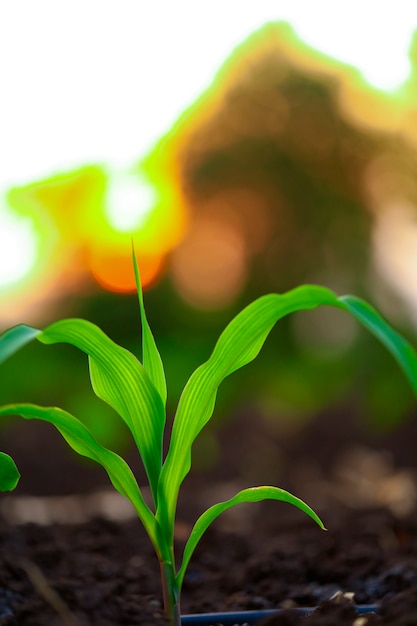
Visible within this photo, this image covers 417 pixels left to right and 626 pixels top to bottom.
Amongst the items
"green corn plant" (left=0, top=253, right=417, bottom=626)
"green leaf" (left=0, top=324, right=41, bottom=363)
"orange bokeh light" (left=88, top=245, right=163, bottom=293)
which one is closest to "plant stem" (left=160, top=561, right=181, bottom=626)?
"green corn plant" (left=0, top=253, right=417, bottom=626)

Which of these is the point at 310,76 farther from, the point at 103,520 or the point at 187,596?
the point at 187,596

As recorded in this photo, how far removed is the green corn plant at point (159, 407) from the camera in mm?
905

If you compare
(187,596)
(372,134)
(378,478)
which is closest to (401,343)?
(187,596)

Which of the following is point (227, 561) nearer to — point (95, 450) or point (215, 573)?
point (215, 573)

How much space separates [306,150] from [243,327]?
4817mm

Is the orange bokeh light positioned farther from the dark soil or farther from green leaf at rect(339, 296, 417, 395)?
green leaf at rect(339, 296, 417, 395)

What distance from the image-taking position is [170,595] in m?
0.96

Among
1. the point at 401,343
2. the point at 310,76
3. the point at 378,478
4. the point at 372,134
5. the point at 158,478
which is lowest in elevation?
the point at 378,478

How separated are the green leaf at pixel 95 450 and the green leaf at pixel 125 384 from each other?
3cm

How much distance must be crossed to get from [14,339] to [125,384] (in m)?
0.20

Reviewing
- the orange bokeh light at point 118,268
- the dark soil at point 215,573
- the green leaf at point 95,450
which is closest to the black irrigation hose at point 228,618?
the dark soil at point 215,573

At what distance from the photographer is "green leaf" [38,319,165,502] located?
35.5 inches

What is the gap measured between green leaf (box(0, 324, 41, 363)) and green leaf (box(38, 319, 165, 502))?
0.05 m

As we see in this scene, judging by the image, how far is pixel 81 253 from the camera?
5.49 meters
